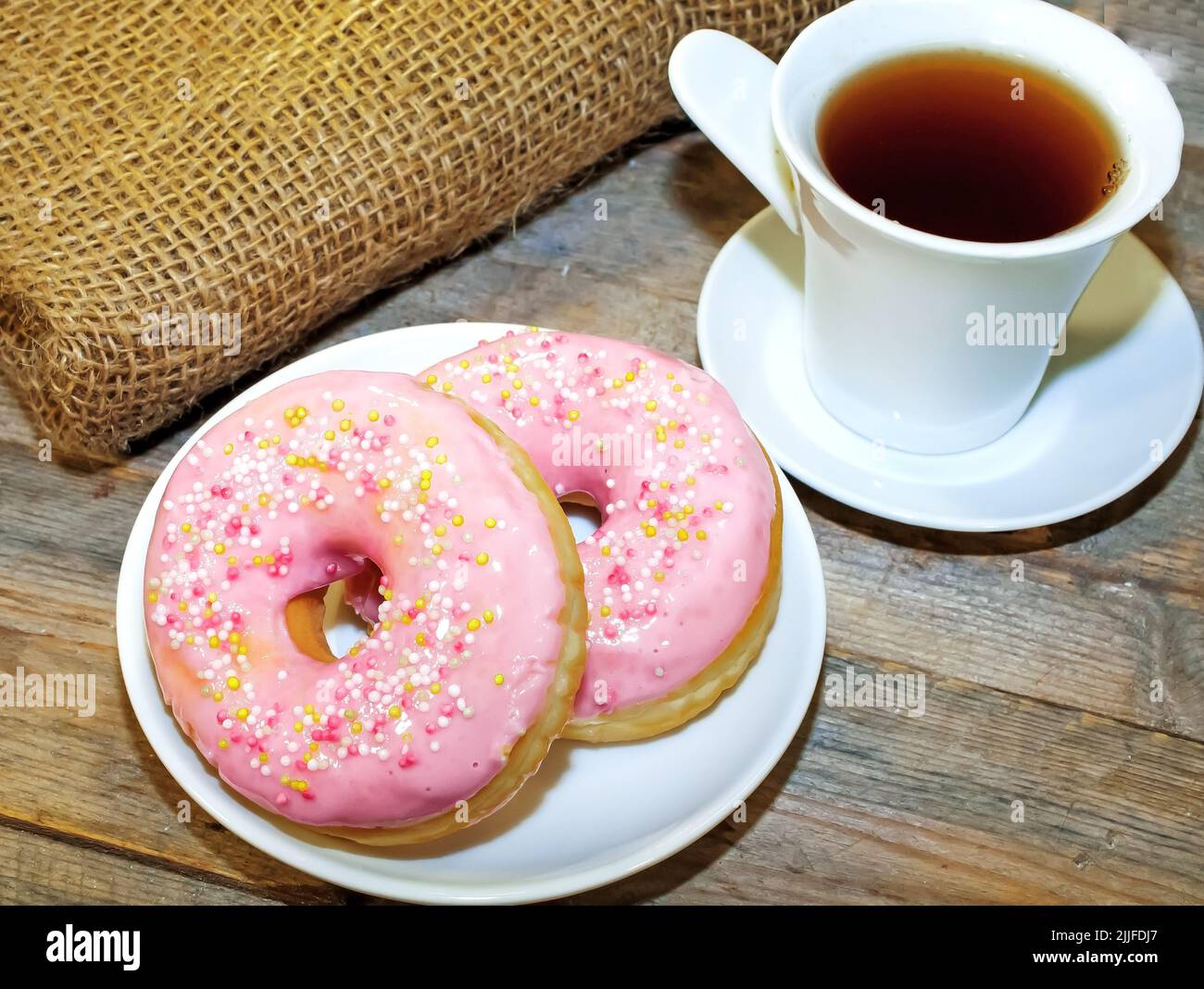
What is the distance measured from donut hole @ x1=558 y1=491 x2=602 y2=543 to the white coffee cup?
24cm

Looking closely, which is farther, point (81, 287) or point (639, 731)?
point (81, 287)

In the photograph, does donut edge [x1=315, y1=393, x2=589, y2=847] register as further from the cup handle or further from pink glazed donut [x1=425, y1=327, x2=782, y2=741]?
the cup handle

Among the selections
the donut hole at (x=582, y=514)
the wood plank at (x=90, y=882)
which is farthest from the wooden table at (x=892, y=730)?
the donut hole at (x=582, y=514)

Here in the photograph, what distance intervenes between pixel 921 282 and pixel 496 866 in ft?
1.70

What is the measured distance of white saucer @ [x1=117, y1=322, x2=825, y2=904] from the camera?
764mm

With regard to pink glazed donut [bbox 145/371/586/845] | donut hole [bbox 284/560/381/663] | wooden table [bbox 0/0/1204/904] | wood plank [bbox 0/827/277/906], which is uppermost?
pink glazed donut [bbox 145/371/586/845]

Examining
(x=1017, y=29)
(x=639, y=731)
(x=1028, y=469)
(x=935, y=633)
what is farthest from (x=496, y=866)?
(x=1017, y=29)

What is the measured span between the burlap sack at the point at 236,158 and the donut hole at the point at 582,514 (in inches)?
13.7

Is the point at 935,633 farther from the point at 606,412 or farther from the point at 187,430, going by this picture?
the point at 187,430

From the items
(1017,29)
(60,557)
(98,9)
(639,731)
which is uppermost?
(1017,29)

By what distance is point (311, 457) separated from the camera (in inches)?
32.0

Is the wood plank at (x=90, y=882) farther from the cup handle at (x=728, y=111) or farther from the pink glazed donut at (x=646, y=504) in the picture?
the cup handle at (x=728, y=111)

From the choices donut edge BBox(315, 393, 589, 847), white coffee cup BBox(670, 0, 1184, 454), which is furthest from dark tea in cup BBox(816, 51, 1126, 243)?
donut edge BBox(315, 393, 589, 847)

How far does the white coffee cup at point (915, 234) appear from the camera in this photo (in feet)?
2.74
